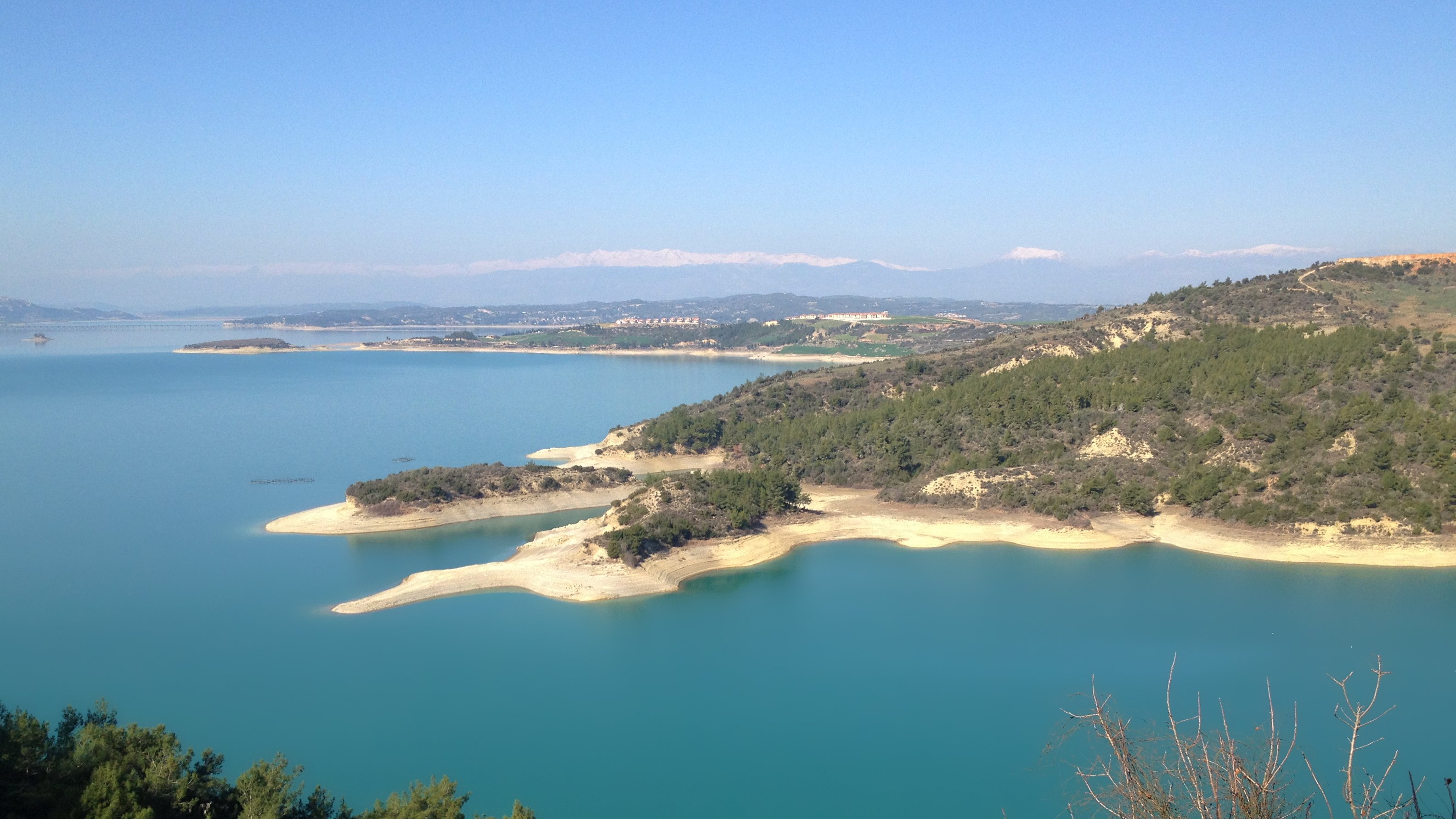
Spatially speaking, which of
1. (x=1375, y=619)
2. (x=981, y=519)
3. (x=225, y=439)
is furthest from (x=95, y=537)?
(x=1375, y=619)

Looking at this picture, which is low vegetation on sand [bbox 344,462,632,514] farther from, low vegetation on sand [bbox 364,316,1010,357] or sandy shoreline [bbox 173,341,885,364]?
sandy shoreline [bbox 173,341,885,364]

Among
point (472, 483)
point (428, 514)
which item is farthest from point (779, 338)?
point (428, 514)

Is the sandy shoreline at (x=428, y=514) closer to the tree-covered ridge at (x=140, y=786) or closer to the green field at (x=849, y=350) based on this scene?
the tree-covered ridge at (x=140, y=786)

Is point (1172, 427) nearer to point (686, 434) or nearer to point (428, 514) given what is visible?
point (686, 434)

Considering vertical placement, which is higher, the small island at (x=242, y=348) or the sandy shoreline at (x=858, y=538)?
the small island at (x=242, y=348)

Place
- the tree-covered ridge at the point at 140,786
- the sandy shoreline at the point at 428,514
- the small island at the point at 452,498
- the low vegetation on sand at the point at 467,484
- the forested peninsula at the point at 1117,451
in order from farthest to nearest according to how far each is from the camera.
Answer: the low vegetation on sand at the point at 467,484 < the small island at the point at 452,498 < the sandy shoreline at the point at 428,514 < the forested peninsula at the point at 1117,451 < the tree-covered ridge at the point at 140,786

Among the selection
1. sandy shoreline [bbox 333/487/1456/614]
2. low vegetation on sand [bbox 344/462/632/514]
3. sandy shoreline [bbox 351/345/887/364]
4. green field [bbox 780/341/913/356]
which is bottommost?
sandy shoreline [bbox 333/487/1456/614]

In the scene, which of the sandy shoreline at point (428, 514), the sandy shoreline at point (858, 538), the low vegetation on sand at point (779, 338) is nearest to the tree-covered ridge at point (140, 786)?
the sandy shoreline at point (858, 538)

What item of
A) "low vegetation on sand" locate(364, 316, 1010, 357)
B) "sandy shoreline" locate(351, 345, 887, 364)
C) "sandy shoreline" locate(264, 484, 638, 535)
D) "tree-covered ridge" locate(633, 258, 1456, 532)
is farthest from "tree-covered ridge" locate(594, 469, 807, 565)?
"sandy shoreline" locate(351, 345, 887, 364)
